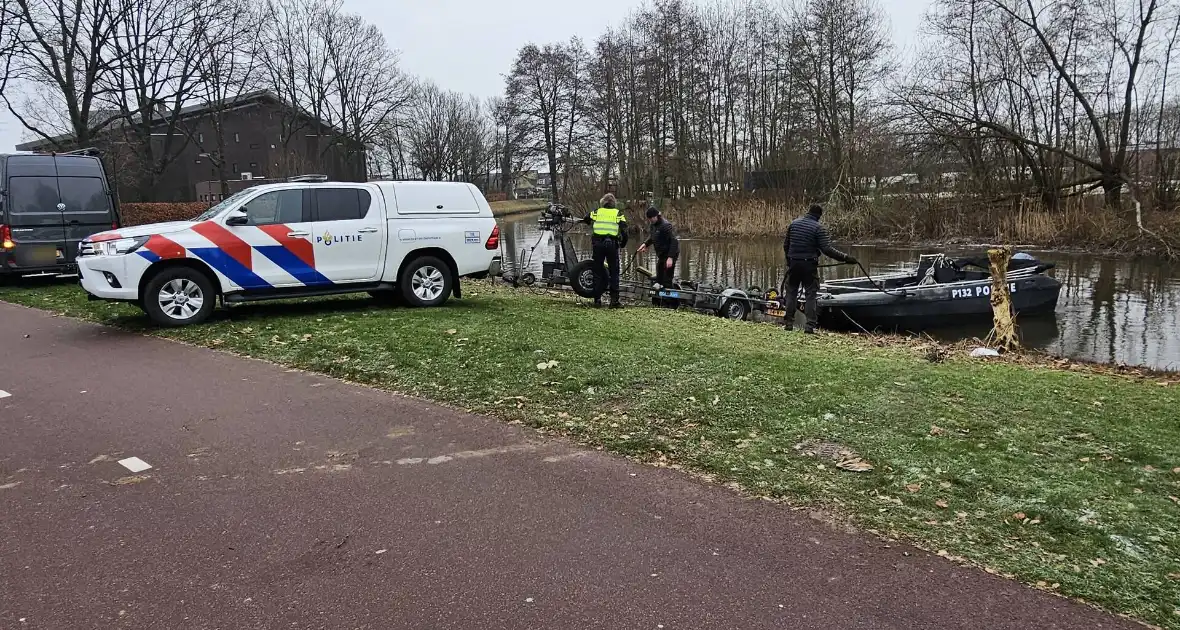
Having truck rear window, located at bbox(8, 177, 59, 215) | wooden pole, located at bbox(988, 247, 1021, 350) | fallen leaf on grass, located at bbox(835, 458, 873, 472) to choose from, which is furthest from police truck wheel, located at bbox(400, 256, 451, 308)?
truck rear window, located at bbox(8, 177, 59, 215)

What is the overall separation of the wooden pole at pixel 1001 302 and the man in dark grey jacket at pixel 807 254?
190 centimetres

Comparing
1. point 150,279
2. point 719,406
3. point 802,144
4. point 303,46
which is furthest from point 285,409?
point 303,46

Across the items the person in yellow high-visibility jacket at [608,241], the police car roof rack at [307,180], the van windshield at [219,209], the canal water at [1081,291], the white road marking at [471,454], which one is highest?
the police car roof rack at [307,180]

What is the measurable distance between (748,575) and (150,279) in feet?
28.0

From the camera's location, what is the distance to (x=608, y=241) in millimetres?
12133

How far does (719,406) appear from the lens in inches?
228

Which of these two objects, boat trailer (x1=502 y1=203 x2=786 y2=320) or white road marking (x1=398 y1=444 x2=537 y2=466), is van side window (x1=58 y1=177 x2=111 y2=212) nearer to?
boat trailer (x1=502 y1=203 x2=786 y2=320)

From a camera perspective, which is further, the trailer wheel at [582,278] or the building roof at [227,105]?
the building roof at [227,105]

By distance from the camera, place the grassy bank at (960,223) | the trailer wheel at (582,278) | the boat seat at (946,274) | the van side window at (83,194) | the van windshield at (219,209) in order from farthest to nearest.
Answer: the grassy bank at (960,223) < the boat seat at (946,274) < the van side window at (83,194) < the trailer wheel at (582,278) < the van windshield at (219,209)

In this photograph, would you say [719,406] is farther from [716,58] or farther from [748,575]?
[716,58]

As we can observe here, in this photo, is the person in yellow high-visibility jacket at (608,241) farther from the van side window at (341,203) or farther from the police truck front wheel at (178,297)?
the police truck front wheel at (178,297)

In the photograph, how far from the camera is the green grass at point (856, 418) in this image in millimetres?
3658

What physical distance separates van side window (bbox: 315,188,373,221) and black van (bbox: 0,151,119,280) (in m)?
7.09

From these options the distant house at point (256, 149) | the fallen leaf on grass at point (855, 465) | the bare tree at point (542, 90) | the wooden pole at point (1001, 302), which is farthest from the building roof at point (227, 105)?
the fallen leaf on grass at point (855, 465)
